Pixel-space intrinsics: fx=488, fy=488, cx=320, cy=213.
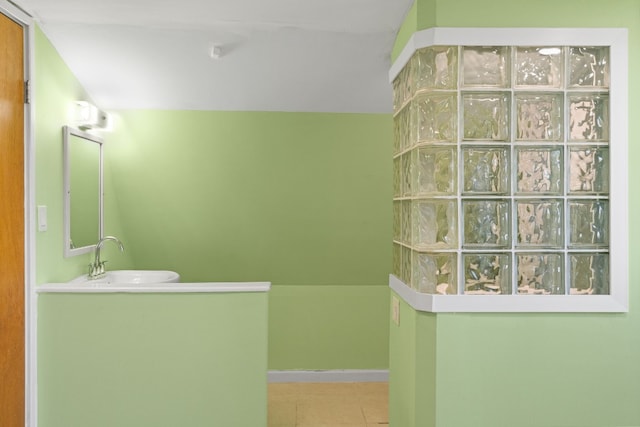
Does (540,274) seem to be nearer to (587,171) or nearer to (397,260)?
(587,171)

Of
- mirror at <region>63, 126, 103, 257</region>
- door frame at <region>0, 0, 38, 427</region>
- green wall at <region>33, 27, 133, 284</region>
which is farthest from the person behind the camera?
mirror at <region>63, 126, 103, 257</region>

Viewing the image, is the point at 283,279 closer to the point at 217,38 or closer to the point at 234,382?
the point at 234,382

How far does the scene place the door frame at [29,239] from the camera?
234cm

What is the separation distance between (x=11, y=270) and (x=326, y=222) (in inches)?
80.3

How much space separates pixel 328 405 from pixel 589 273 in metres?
1.93

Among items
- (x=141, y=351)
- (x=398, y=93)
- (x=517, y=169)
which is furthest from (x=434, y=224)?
(x=141, y=351)

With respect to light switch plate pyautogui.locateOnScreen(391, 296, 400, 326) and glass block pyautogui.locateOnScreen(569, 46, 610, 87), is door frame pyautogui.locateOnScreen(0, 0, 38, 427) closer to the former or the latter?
light switch plate pyautogui.locateOnScreen(391, 296, 400, 326)

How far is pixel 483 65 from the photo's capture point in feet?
6.77

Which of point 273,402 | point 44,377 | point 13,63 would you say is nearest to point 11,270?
point 44,377

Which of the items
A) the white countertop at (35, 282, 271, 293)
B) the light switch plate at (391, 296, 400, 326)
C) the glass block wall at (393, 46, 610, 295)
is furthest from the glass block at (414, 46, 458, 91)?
the white countertop at (35, 282, 271, 293)

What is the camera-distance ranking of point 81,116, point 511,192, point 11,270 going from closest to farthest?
1. point 511,192
2. point 11,270
3. point 81,116

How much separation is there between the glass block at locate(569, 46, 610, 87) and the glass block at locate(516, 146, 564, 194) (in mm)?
308

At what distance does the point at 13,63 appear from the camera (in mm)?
2262

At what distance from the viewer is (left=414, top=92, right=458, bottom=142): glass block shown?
2051 millimetres
